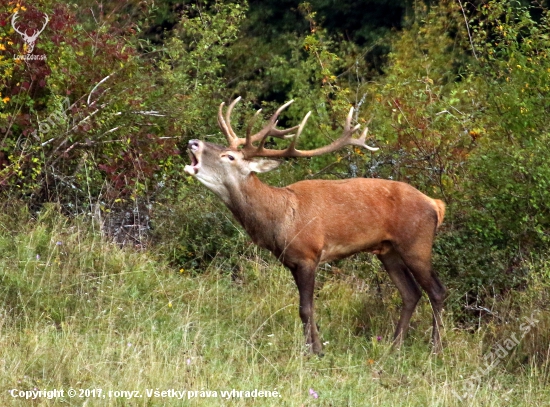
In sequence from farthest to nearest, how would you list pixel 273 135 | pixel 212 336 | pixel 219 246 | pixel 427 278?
1. pixel 219 246
2. pixel 273 135
3. pixel 427 278
4. pixel 212 336

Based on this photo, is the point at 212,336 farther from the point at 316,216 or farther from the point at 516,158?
the point at 516,158

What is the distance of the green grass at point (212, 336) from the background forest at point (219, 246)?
0.06 feet

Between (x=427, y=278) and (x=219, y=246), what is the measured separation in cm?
209

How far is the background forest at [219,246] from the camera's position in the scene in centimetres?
689

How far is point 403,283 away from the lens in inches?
337

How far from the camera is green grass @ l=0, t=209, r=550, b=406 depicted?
21.2 feet

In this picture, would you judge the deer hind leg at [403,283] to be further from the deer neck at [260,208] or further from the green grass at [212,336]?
the deer neck at [260,208]

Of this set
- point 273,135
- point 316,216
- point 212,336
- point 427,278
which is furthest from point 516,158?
point 212,336

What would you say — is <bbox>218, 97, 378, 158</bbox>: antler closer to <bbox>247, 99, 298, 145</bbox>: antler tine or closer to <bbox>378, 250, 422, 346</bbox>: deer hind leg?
<bbox>247, 99, 298, 145</bbox>: antler tine

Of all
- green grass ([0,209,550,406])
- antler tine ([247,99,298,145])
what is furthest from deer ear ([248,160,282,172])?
green grass ([0,209,550,406])

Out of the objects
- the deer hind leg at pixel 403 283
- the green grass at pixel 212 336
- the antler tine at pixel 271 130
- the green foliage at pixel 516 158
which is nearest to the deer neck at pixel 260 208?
the antler tine at pixel 271 130

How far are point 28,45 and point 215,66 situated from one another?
12.3 ft

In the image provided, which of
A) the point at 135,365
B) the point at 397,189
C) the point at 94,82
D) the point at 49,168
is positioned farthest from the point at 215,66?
the point at 135,365

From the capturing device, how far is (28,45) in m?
9.66
